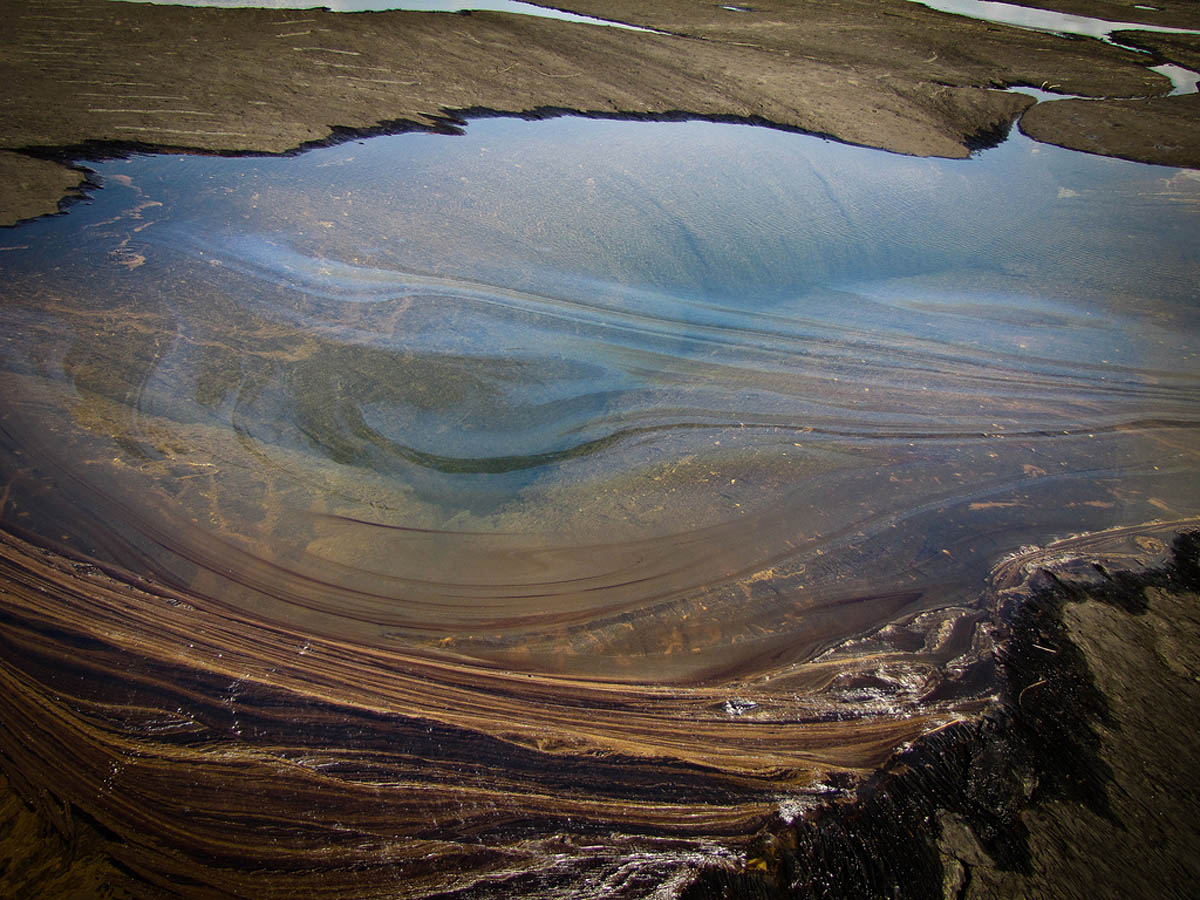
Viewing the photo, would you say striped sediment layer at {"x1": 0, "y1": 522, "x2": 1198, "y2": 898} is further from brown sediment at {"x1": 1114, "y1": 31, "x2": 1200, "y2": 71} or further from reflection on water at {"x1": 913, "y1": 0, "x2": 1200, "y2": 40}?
reflection on water at {"x1": 913, "y1": 0, "x2": 1200, "y2": 40}

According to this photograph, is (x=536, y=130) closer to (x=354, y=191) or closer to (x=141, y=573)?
(x=354, y=191)

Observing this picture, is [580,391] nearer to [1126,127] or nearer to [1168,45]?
[1126,127]

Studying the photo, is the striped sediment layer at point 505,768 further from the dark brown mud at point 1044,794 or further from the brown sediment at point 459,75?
the brown sediment at point 459,75

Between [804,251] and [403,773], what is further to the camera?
[804,251]

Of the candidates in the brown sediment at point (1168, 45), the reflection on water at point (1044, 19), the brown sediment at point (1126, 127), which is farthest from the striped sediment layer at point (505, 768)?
the reflection on water at point (1044, 19)

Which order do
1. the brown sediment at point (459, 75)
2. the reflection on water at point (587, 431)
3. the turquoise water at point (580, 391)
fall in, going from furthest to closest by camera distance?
the brown sediment at point (459, 75) → the turquoise water at point (580, 391) → the reflection on water at point (587, 431)

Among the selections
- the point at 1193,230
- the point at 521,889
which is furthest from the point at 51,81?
the point at 1193,230

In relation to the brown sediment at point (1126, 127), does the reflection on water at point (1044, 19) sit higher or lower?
higher
